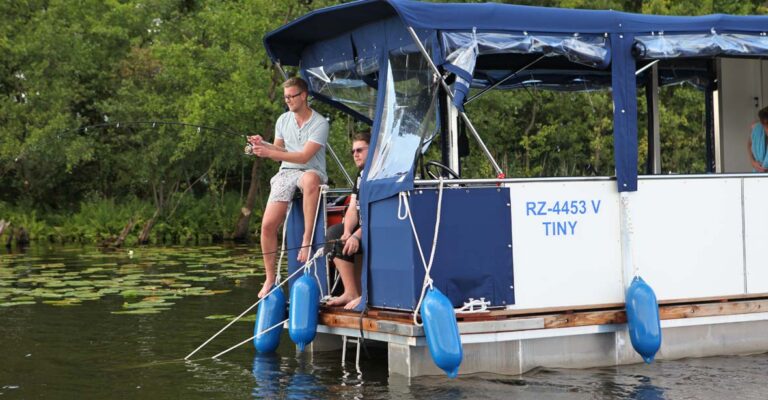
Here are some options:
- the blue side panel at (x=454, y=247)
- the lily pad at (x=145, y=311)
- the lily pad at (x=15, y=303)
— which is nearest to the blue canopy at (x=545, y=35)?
the blue side panel at (x=454, y=247)

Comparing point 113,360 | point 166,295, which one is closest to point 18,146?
point 166,295

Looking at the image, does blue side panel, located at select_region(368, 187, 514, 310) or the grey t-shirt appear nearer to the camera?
blue side panel, located at select_region(368, 187, 514, 310)

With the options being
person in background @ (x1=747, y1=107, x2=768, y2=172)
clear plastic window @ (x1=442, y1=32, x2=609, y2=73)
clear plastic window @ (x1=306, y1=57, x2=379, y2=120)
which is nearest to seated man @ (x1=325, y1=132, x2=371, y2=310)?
clear plastic window @ (x1=306, y1=57, x2=379, y2=120)

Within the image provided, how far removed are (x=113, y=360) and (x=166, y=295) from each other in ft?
16.3

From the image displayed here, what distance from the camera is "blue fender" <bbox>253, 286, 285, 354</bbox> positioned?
391 inches

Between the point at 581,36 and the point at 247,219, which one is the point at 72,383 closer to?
the point at 581,36

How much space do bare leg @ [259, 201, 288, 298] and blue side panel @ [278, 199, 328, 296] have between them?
5.2 inches

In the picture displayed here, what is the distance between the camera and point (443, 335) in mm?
7895

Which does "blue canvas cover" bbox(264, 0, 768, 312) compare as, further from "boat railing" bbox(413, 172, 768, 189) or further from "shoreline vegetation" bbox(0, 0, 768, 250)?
"shoreline vegetation" bbox(0, 0, 768, 250)

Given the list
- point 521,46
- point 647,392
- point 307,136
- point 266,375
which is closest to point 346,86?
point 307,136

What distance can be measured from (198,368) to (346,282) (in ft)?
4.59

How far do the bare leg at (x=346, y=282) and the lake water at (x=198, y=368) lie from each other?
21.8 inches

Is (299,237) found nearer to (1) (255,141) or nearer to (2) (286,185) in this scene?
(2) (286,185)

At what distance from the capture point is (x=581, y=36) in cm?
888
